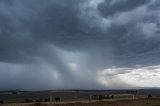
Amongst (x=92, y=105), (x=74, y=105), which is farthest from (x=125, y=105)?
(x=74, y=105)

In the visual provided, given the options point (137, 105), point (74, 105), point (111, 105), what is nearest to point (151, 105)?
point (137, 105)

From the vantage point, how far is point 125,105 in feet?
201

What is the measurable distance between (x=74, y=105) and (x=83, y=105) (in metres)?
1.95

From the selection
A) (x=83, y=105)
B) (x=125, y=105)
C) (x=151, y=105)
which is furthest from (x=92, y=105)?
(x=151, y=105)

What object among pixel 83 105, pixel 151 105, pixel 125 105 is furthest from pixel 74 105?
pixel 151 105

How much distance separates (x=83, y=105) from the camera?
61.4 m

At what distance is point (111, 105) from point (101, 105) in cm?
224

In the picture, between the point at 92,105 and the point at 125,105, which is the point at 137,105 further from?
the point at 92,105

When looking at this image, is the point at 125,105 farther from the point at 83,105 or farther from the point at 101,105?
the point at 83,105

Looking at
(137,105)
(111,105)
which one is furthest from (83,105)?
(137,105)

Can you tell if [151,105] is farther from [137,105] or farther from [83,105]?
[83,105]

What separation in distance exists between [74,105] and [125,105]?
36.1 ft

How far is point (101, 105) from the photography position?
205 ft

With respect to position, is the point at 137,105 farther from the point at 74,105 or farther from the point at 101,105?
the point at 74,105
